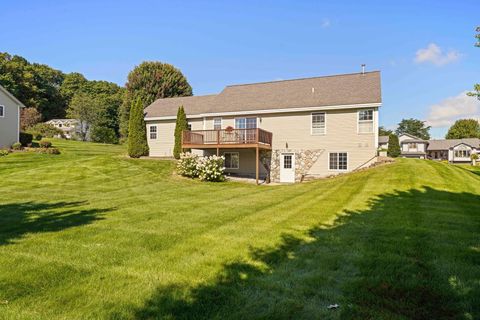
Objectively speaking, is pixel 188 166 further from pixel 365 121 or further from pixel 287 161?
pixel 365 121

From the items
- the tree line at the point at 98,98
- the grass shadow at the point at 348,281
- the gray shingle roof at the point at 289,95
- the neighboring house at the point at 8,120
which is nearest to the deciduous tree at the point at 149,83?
the tree line at the point at 98,98

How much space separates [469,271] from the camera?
4.04m

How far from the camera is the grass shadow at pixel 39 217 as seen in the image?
20.3 feet

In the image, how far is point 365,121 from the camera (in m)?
18.4

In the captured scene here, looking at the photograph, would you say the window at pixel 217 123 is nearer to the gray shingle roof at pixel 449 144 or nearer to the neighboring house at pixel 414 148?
the neighboring house at pixel 414 148

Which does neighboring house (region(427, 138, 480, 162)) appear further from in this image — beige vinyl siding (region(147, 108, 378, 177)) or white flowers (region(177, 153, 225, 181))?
white flowers (region(177, 153, 225, 181))

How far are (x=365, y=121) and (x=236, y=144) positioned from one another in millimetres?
7853

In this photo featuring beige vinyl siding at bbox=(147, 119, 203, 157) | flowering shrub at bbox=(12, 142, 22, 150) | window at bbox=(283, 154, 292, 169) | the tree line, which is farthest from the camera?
the tree line

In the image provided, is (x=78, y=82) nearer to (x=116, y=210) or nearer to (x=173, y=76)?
(x=173, y=76)

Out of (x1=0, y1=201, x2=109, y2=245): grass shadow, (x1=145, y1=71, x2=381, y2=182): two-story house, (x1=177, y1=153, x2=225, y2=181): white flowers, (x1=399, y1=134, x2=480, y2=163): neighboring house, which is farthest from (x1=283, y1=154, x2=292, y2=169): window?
(x1=399, y1=134, x2=480, y2=163): neighboring house

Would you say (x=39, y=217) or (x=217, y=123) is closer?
(x=39, y=217)

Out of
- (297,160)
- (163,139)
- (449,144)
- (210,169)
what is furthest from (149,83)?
(449,144)

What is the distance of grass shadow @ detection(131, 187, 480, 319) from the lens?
3.08 m

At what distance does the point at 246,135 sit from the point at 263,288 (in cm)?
1622
